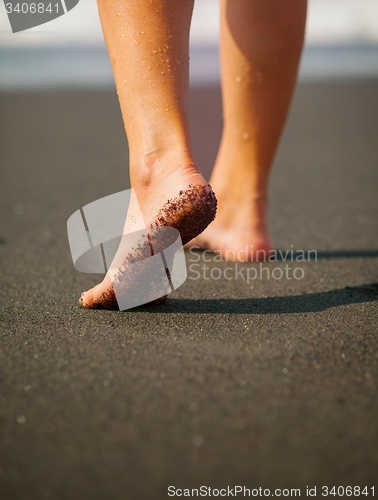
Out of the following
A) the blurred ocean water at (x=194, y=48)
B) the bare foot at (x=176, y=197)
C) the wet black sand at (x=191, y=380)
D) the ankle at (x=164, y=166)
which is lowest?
the blurred ocean water at (x=194, y=48)

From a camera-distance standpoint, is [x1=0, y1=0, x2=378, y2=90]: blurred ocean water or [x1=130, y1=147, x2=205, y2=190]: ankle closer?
[x1=130, y1=147, x2=205, y2=190]: ankle

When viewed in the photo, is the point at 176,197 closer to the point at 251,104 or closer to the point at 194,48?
the point at 251,104

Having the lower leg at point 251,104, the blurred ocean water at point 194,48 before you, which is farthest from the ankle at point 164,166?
the blurred ocean water at point 194,48

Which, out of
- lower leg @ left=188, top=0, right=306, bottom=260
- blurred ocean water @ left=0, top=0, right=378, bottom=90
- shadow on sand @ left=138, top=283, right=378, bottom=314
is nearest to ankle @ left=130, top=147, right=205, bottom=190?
shadow on sand @ left=138, top=283, right=378, bottom=314

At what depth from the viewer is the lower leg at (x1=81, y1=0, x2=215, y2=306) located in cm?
91

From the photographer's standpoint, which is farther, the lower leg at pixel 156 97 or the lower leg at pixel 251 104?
the lower leg at pixel 251 104

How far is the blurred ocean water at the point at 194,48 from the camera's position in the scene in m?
5.47

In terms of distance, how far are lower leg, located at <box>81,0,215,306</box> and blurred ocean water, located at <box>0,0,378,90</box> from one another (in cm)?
372

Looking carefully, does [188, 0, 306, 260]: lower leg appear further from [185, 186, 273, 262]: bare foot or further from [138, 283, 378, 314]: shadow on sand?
[138, 283, 378, 314]: shadow on sand

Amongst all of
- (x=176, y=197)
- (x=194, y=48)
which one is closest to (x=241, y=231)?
(x=176, y=197)

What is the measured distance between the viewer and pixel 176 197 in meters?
0.90

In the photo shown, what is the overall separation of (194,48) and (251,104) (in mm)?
6204

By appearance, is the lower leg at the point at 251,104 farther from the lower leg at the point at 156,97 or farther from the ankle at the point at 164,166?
the ankle at the point at 164,166

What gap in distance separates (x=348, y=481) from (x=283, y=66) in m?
1.09
